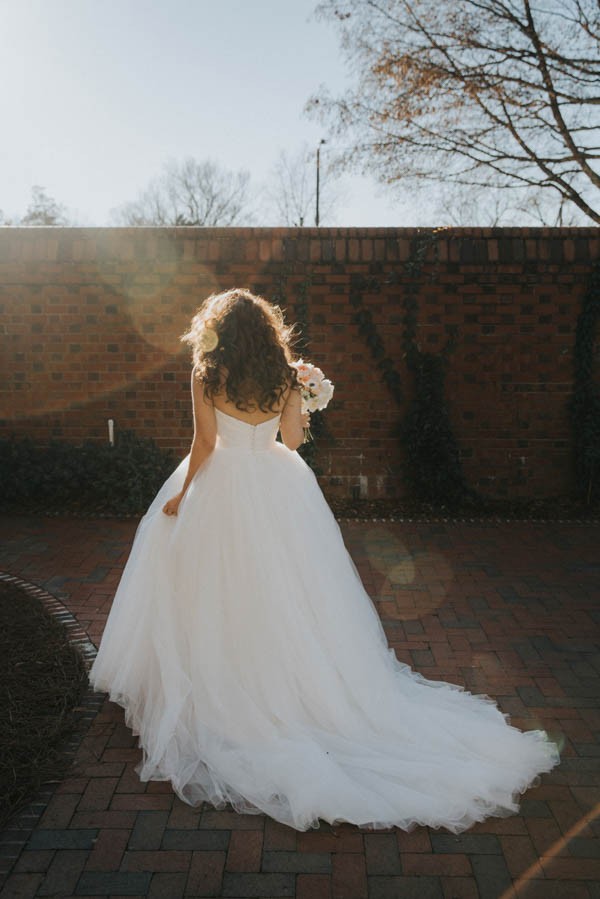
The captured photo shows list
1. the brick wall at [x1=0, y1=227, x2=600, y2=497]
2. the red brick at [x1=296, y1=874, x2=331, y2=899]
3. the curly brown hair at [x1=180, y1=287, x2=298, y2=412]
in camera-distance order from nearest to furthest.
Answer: the red brick at [x1=296, y1=874, x2=331, y2=899] → the curly brown hair at [x1=180, y1=287, x2=298, y2=412] → the brick wall at [x1=0, y1=227, x2=600, y2=497]

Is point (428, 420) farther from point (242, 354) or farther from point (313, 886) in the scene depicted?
point (313, 886)

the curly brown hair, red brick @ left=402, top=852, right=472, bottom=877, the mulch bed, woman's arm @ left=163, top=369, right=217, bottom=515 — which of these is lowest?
the mulch bed

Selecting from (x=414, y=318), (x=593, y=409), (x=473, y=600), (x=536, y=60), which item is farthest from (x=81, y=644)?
(x=536, y=60)

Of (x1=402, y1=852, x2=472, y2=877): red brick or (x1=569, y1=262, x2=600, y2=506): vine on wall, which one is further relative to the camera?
(x1=569, y1=262, x2=600, y2=506): vine on wall

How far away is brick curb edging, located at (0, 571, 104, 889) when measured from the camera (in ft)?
8.02

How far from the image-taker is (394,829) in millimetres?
2525

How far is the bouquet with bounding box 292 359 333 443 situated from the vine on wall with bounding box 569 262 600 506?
14.2 feet

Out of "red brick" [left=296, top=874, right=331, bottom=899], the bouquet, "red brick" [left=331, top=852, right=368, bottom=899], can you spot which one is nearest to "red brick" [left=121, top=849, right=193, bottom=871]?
"red brick" [left=296, top=874, right=331, bottom=899]

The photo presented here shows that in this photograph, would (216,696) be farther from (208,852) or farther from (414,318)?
(414,318)

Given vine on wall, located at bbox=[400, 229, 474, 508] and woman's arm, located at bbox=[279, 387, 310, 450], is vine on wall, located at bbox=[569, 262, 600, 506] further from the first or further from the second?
woman's arm, located at bbox=[279, 387, 310, 450]

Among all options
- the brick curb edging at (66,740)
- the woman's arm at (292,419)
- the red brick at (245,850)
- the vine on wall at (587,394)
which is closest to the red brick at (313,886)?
the red brick at (245,850)

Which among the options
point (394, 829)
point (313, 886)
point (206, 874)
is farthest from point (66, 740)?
point (394, 829)

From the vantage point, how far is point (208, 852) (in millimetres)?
2408

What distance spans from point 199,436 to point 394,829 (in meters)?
1.74
